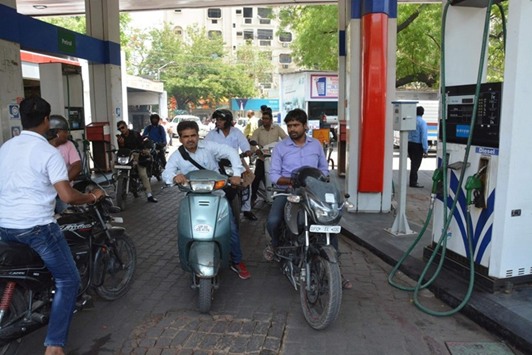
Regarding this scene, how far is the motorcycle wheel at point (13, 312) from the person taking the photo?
297 cm

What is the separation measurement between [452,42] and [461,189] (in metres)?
1.44

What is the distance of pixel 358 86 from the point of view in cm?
714

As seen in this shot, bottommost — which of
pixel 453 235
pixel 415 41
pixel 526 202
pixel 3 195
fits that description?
pixel 453 235

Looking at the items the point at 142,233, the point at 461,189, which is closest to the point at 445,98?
the point at 461,189

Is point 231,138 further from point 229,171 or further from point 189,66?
point 189,66

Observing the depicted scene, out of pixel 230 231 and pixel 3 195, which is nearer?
pixel 3 195

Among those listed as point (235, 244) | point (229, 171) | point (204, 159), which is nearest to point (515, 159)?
point (229, 171)

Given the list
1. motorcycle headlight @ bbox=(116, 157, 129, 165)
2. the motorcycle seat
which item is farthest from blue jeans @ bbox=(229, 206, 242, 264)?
motorcycle headlight @ bbox=(116, 157, 129, 165)

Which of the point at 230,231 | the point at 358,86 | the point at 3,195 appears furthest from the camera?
the point at 358,86

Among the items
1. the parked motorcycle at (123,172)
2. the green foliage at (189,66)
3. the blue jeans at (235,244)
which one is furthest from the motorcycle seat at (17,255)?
the green foliage at (189,66)

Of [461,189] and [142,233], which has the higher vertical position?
[461,189]

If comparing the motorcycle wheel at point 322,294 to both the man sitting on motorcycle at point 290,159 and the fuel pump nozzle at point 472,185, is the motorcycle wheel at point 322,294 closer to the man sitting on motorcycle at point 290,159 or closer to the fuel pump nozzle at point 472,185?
the man sitting on motorcycle at point 290,159

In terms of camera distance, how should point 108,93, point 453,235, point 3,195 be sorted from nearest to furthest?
point 3,195 → point 453,235 → point 108,93

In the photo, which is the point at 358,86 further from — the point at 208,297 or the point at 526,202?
the point at 208,297
